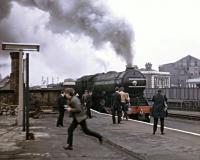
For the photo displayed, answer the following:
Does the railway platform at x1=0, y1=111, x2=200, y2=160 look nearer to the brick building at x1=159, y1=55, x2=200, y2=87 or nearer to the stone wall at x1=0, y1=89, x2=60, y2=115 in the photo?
the stone wall at x1=0, y1=89, x2=60, y2=115

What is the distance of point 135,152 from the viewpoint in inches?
449

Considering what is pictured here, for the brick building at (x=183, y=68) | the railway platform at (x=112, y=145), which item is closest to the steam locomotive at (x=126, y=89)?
the railway platform at (x=112, y=145)

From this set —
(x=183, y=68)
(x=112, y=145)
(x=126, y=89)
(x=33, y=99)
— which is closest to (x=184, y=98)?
(x=126, y=89)

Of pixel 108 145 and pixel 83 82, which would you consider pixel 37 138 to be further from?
pixel 83 82

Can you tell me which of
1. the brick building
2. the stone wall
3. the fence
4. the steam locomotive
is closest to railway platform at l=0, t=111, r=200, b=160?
the steam locomotive

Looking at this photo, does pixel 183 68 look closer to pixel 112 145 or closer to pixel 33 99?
pixel 33 99

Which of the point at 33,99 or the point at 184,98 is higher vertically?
the point at 33,99

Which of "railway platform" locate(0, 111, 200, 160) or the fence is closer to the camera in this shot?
"railway platform" locate(0, 111, 200, 160)

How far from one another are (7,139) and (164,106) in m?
5.42

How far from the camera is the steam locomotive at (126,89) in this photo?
26891mm

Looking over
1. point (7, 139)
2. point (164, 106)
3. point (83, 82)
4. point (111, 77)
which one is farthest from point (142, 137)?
point (83, 82)

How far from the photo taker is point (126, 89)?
28594 millimetres

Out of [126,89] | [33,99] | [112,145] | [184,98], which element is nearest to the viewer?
[112,145]

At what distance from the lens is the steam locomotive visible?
26891mm
